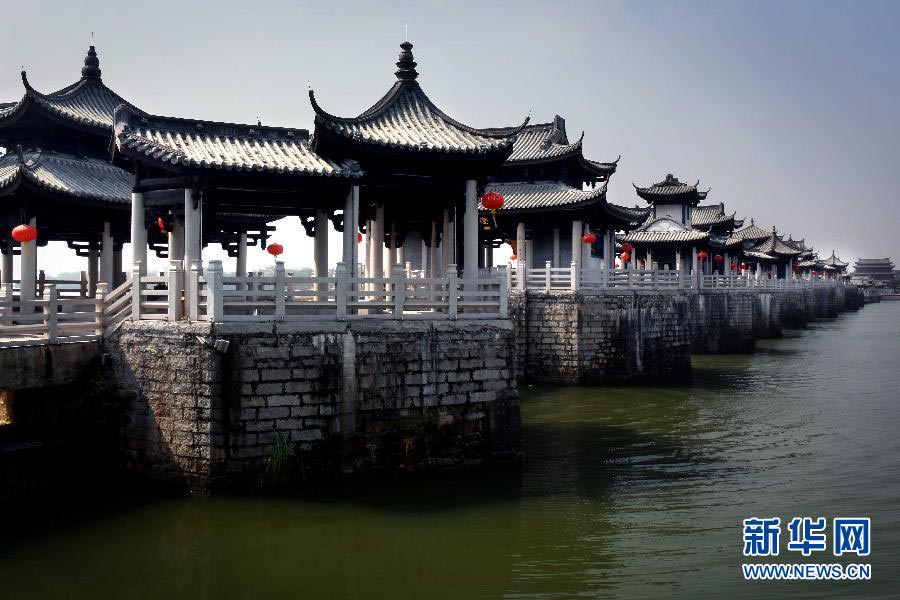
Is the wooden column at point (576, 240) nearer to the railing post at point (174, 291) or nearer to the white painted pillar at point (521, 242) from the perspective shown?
the white painted pillar at point (521, 242)

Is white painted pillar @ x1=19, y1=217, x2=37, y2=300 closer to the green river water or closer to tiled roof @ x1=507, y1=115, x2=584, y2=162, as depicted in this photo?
the green river water

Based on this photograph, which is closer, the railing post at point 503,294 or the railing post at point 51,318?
the railing post at point 51,318

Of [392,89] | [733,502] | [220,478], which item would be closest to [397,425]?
[220,478]

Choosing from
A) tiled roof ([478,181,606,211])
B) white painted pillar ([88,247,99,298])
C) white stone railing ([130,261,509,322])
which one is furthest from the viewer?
tiled roof ([478,181,606,211])

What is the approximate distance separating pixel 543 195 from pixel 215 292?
20.2 m

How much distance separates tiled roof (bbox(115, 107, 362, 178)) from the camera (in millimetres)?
13109

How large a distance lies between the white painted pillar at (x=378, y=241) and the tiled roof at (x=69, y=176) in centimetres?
774

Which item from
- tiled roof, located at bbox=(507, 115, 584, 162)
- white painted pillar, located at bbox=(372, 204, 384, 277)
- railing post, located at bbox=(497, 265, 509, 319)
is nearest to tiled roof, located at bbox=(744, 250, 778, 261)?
tiled roof, located at bbox=(507, 115, 584, 162)

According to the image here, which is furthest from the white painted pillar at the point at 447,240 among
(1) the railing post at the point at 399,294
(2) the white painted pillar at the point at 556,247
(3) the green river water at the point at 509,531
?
(2) the white painted pillar at the point at 556,247

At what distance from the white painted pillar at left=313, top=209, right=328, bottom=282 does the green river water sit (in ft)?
15.7

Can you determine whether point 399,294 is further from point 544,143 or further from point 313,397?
point 544,143

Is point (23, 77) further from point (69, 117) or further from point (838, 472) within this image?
point (838, 472)

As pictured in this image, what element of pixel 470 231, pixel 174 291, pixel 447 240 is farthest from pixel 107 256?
pixel 470 231

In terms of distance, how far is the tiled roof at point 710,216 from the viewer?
52.2 meters
